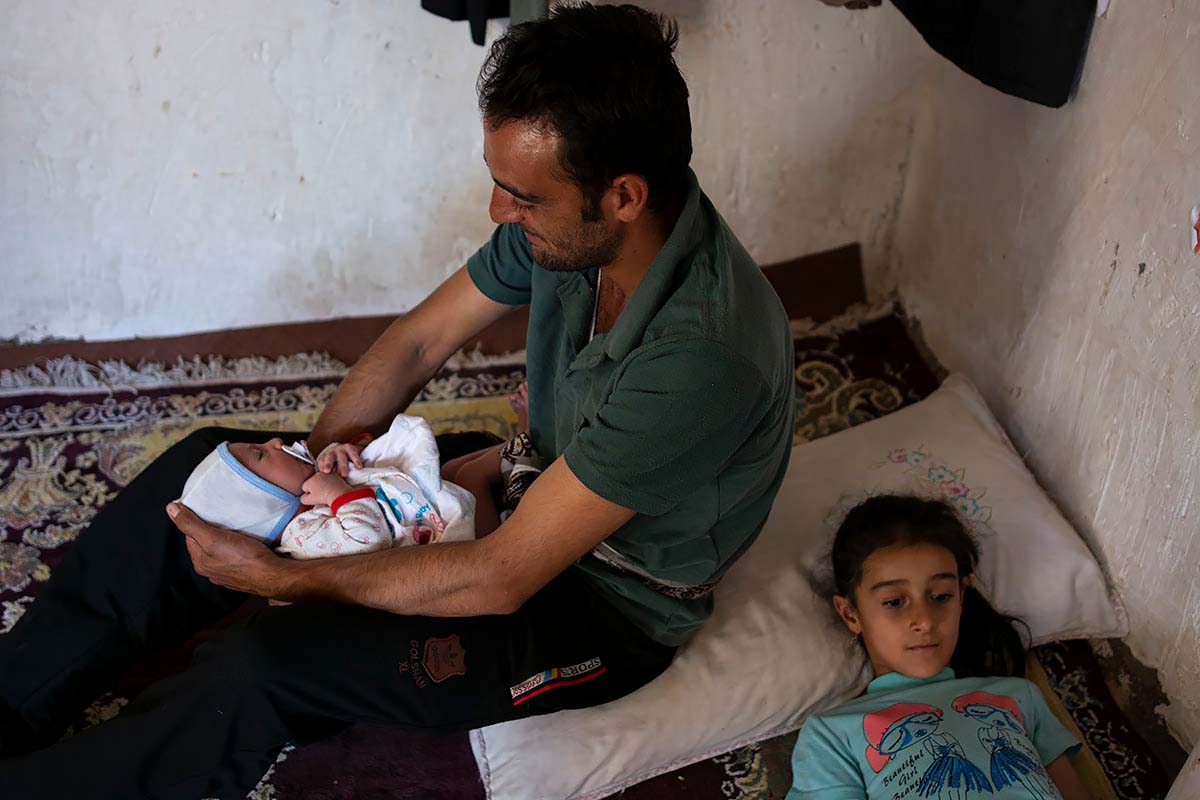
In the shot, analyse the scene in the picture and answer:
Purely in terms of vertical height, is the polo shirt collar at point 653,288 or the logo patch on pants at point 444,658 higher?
the polo shirt collar at point 653,288

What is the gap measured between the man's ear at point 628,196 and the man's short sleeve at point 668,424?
0.17 m

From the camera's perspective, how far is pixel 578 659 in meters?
1.46

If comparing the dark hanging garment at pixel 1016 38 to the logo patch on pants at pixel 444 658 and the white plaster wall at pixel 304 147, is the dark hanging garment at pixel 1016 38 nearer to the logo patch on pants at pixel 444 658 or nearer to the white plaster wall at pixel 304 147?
the white plaster wall at pixel 304 147

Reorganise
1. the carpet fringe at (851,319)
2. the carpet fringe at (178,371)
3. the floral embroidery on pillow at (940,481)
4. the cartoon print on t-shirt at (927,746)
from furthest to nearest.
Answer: the carpet fringe at (851,319) < the carpet fringe at (178,371) < the floral embroidery on pillow at (940,481) < the cartoon print on t-shirt at (927,746)

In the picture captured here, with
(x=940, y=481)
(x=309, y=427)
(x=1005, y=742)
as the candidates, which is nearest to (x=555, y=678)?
(x=1005, y=742)

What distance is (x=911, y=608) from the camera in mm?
1581

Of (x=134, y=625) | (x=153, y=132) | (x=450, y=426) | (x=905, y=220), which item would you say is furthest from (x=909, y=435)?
(x=153, y=132)

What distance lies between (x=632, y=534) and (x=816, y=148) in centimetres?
135

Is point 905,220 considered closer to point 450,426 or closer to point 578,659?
point 450,426

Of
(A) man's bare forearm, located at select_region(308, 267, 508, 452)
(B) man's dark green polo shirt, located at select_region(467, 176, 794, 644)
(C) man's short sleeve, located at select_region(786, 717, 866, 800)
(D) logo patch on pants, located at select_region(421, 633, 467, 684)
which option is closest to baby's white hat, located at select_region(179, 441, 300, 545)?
(A) man's bare forearm, located at select_region(308, 267, 508, 452)

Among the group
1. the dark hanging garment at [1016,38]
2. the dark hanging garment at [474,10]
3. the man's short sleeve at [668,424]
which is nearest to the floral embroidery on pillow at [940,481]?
the dark hanging garment at [1016,38]

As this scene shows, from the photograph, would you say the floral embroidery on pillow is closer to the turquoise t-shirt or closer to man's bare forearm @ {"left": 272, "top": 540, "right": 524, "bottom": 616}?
the turquoise t-shirt

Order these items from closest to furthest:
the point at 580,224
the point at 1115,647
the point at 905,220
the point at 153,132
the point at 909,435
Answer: the point at 580,224, the point at 1115,647, the point at 909,435, the point at 153,132, the point at 905,220

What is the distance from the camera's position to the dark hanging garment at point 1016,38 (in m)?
1.65
